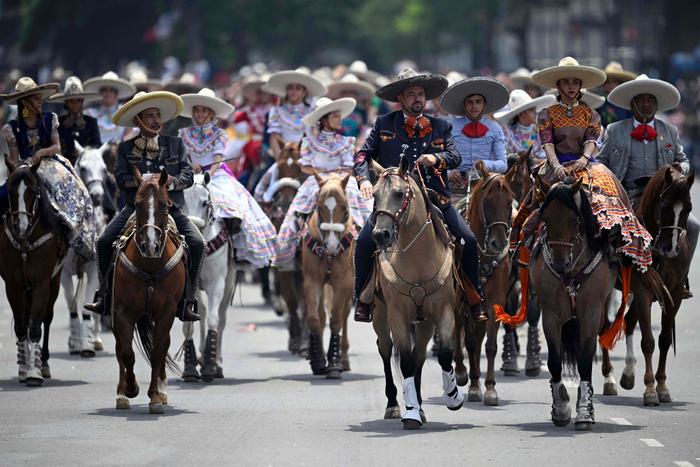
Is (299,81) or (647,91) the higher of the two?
(299,81)

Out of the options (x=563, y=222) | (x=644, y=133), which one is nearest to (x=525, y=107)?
(x=644, y=133)

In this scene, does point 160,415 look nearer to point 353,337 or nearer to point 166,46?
point 353,337

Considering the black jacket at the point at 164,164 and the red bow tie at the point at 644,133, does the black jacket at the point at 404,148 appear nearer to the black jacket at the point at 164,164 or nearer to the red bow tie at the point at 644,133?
the black jacket at the point at 164,164

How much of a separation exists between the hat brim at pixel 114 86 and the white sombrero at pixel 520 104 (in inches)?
253

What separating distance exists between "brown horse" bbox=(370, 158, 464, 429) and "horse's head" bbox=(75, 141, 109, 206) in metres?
6.45

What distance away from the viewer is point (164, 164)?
17016 mm

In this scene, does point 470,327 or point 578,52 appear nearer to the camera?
point 470,327

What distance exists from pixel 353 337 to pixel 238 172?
17.7ft

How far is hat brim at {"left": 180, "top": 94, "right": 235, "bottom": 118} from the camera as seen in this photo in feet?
64.7

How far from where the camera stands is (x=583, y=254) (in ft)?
49.3

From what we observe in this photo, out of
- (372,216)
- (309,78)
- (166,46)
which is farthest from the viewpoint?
(166,46)

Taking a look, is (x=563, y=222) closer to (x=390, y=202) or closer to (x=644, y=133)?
(x=390, y=202)

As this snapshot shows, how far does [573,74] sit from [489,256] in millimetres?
1874

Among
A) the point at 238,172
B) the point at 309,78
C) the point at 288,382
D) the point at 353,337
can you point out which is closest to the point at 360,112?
the point at 238,172
